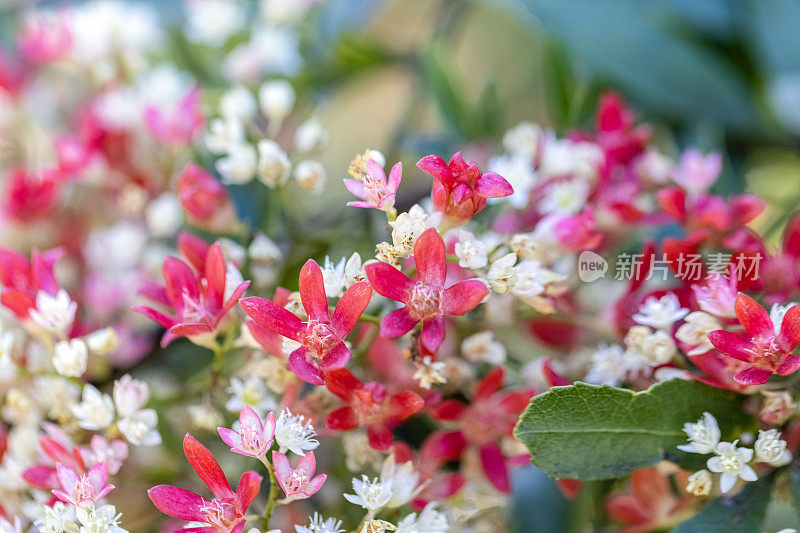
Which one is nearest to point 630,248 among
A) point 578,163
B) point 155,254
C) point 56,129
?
point 578,163

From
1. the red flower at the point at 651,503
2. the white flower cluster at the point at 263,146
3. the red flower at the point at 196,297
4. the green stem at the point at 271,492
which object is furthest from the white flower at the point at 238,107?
the red flower at the point at 651,503

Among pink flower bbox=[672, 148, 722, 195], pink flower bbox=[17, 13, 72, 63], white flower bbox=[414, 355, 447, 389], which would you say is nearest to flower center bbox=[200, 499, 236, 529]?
white flower bbox=[414, 355, 447, 389]

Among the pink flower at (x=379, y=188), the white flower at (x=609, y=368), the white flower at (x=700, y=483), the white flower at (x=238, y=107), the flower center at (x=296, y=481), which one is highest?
the pink flower at (x=379, y=188)

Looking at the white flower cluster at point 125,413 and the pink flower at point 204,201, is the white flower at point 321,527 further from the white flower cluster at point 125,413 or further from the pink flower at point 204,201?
the pink flower at point 204,201

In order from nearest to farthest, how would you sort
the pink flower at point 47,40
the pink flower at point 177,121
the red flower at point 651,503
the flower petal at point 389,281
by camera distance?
1. the flower petal at point 389,281
2. the red flower at point 651,503
3. the pink flower at point 177,121
4. the pink flower at point 47,40

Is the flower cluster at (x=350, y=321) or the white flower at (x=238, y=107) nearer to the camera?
the flower cluster at (x=350, y=321)

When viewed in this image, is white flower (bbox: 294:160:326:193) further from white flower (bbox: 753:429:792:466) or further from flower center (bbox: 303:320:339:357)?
white flower (bbox: 753:429:792:466)

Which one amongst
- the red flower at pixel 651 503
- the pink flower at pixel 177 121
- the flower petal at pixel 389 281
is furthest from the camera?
the pink flower at pixel 177 121
